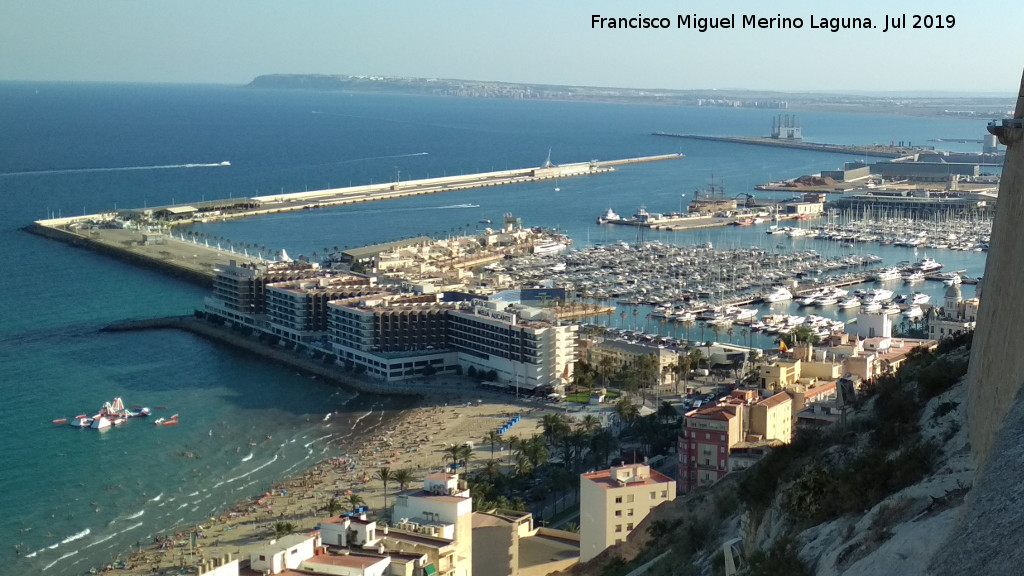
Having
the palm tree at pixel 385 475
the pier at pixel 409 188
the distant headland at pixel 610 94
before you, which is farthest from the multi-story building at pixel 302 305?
the distant headland at pixel 610 94

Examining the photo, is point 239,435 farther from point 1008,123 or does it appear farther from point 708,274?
point 708,274

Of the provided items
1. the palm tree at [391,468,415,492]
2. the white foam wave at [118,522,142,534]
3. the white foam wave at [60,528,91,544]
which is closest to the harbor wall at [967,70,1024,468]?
the palm tree at [391,468,415,492]

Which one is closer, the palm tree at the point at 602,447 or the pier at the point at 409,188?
the palm tree at the point at 602,447

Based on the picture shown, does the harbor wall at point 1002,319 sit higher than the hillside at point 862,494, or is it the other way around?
the harbor wall at point 1002,319

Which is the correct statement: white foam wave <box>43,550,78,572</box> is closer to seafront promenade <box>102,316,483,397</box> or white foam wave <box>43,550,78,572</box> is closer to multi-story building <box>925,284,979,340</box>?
seafront promenade <box>102,316,483,397</box>

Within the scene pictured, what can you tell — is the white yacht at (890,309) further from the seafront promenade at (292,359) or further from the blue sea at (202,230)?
the seafront promenade at (292,359)
